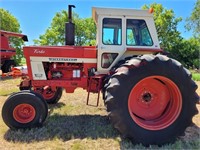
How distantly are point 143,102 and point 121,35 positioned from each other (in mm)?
1486

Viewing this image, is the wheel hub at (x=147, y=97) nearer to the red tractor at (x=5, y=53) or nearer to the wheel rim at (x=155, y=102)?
the wheel rim at (x=155, y=102)

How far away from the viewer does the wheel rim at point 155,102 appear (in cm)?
430

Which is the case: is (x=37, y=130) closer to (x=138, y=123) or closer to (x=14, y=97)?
(x=14, y=97)

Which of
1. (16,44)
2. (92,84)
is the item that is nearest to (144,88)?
(92,84)

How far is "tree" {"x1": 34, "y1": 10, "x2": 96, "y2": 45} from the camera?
110ft

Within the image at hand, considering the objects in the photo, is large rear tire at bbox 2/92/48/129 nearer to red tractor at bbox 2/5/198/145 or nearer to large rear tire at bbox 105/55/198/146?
red tractor at bbox 2/5/198/145

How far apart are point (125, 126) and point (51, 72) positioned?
2280 millimetres

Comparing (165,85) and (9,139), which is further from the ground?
(165,85)

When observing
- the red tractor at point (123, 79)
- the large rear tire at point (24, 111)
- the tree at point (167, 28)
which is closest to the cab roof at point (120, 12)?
the red tractor at point (123, 79)

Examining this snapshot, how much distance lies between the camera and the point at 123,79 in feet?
13.3

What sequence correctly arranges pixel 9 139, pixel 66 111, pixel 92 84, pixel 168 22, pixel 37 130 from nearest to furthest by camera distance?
1. pixel 9 139
2. pixel 37 130
3. pixel 92 84
4. pixel 66 111
5. pixel 168 22

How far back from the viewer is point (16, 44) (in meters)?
32.0

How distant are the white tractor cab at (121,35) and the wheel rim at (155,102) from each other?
919mm

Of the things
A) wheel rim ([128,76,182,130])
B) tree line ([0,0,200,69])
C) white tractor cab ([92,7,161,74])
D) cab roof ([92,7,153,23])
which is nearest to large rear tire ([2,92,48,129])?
white tractor cab ([92,7,161,74])
